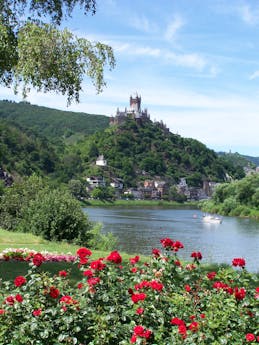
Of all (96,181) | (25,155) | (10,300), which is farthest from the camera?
(96,181)

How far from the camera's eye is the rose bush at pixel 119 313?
4055mm

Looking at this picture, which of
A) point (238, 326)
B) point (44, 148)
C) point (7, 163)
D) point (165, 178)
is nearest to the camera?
point (238, 326)

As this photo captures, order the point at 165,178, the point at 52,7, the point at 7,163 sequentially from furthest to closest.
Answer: the point at 165,178 < the point at 7,163 < the point at 52,7

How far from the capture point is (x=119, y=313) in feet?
14.8

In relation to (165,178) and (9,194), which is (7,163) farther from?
(9,194)

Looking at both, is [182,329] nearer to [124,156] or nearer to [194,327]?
[194,327]

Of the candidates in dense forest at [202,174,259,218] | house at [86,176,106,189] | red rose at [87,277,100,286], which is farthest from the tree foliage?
house at [86,176,106,189]

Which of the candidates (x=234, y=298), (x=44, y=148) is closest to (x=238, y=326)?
(x=234, y=298)

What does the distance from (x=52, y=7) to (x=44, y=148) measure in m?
135

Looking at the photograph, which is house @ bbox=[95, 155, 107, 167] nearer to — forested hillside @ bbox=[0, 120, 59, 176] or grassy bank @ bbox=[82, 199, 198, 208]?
forested hillside @ bbox=[0, 120, 59, 176]

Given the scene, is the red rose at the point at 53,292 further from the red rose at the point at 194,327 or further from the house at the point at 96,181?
the house at the point at 96,181

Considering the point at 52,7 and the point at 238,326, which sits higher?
the point at 52,7

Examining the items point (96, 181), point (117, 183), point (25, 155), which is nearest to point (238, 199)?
point (25, 155)

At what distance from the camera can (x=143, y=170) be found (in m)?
184
